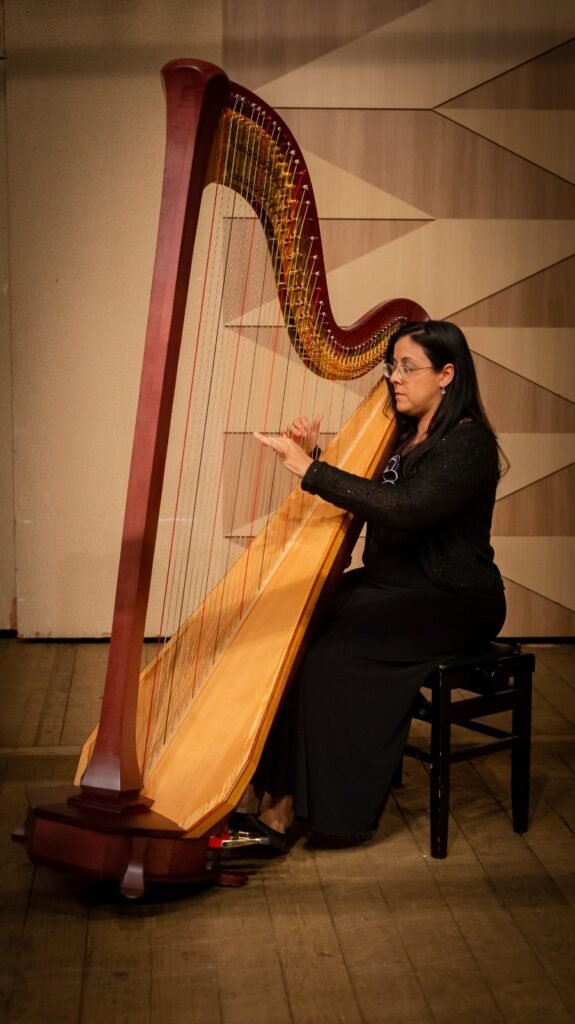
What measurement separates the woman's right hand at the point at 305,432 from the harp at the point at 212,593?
0.13 m

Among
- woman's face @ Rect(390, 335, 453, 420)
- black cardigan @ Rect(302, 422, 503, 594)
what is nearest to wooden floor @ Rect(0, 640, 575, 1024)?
black cardigan @ Rect(302, 422, 503, 594)

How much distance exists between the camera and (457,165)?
4.16 m

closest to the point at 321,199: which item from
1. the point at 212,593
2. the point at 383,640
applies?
the point at 212,593

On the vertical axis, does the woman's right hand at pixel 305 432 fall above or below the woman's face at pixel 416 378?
below

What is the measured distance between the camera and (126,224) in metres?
4.15

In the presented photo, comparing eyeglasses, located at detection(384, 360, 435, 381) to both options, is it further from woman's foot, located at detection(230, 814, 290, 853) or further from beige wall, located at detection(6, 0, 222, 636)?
beige wall, located at detection(6, 0, 222, 636)

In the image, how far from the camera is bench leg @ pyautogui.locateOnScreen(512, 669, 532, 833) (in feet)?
9.01

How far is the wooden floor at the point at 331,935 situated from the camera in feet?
6.70

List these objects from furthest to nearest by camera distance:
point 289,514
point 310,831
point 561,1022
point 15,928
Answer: point 289,514 → point 310,831 → point 15,928 → point 561,1022

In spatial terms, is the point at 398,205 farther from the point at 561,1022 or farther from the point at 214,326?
the point at 561,1022

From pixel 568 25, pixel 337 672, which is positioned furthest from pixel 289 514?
pixel 568 25

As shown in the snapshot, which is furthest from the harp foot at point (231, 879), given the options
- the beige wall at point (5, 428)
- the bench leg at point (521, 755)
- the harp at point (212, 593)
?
the beige wall at point (5, 428)

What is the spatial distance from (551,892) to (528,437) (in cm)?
214

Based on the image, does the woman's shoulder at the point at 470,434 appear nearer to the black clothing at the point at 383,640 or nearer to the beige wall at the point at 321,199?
the black clothing at the point at 383,640
